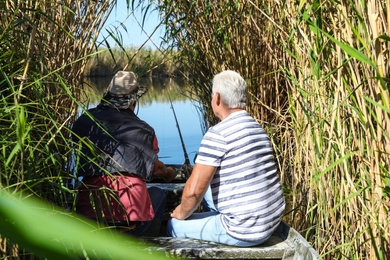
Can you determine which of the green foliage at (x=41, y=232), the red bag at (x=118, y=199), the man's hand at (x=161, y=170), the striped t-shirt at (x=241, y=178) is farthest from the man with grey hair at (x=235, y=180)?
the green foliage at (x=41, y=232)

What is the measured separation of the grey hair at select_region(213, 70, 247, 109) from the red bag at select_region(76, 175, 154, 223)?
1.53 feet

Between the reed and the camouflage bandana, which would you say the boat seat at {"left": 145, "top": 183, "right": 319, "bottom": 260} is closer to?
the reed

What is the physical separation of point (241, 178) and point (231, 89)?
34 centimetres

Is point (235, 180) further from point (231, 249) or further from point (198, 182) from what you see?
point (231, 249)

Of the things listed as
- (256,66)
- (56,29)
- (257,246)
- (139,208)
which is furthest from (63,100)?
(256,66)

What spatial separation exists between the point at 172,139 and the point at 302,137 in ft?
29.2

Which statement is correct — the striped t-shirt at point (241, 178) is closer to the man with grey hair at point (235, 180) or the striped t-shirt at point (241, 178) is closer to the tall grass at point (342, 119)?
the man with grey hair at point (235, 180)

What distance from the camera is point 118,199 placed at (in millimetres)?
2514

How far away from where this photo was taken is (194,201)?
2.50 meters

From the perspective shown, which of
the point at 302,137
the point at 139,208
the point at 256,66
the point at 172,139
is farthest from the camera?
the point at 172,139

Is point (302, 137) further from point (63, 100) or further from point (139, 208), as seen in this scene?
point (63, 100)

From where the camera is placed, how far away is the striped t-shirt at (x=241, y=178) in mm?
2439

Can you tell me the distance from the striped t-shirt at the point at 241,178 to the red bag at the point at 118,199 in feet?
1.02

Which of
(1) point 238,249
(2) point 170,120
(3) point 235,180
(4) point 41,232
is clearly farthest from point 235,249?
(2) point 170,120
